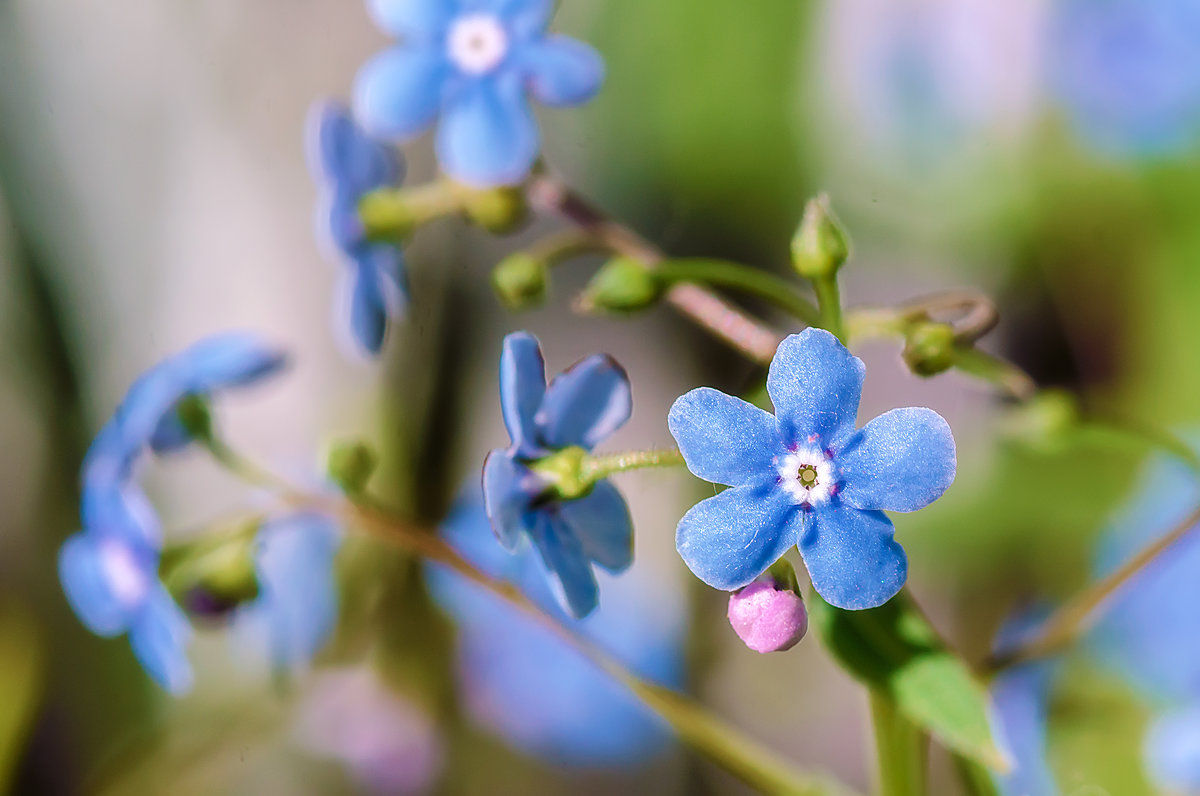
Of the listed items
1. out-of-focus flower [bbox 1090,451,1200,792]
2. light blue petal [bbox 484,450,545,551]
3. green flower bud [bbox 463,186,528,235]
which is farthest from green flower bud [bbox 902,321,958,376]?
out-of-focus flower [bbox 1090,451,1200,792]

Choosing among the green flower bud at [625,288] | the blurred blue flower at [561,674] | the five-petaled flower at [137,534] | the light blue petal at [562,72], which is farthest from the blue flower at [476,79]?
the blurred blue flower at [561,674]

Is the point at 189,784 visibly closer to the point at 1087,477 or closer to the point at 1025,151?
the point at 1087,477

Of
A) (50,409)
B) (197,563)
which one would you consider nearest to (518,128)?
(197,563)

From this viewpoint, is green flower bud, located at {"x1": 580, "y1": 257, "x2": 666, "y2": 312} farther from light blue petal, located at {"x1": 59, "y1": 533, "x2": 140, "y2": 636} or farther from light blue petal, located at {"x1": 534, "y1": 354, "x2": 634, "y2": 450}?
light blue petal, located at {"x1": 59, "y1": 533, "x2": 140, "y2": 636}

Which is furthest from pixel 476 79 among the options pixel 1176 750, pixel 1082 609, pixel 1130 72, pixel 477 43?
pixel 1130 72

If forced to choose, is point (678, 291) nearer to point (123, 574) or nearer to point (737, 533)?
point (737, 533)
